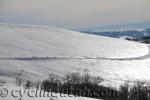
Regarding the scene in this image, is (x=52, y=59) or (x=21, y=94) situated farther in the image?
(x=52, y=59)

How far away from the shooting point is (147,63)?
5925 cm

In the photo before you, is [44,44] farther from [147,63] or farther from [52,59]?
[147,63]

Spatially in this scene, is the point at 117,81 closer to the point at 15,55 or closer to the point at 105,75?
the point at 105,75

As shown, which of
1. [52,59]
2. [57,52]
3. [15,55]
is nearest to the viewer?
[15,55]

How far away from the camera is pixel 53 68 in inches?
1583

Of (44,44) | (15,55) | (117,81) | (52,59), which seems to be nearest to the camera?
(117,81)

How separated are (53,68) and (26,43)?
15.3 metres

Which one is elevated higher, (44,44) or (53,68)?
(44,44)

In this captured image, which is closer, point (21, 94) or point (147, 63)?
point (21, 94)

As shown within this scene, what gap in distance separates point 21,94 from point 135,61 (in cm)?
4603

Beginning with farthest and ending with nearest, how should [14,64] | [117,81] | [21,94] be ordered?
[117,81] → [14,64] → [21,94]

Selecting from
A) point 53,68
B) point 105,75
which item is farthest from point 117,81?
point 53,68

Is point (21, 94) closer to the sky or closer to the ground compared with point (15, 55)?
closer to the ground

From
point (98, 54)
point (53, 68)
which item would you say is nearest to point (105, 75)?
point (53, 68)
